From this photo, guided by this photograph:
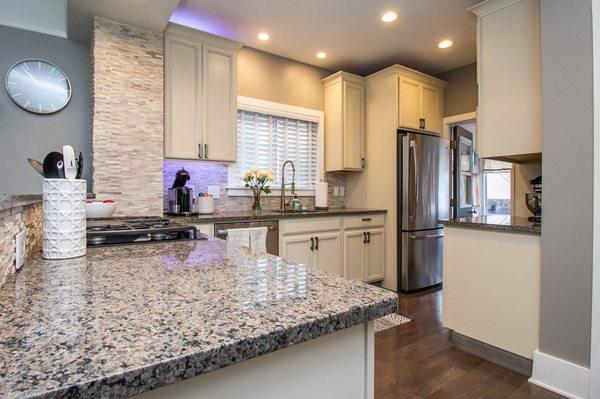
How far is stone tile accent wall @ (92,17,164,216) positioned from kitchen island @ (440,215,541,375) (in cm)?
233

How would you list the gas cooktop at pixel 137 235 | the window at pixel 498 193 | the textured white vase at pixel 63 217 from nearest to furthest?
the textured white vase at pixel 63 217, the gas cooktop at pixel 137 235, the window at pixel 498 193

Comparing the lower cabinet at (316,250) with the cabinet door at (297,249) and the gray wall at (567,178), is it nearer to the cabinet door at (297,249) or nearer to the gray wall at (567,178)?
the cabinet door at (297,249)

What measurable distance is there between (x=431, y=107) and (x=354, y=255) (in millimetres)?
2057

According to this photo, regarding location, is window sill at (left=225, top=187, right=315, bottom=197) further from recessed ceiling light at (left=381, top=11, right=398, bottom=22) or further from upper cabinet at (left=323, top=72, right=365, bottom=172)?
recessed ceiling light at (left=381, top=11, right=398, bottom=22)

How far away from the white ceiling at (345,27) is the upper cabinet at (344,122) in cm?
28

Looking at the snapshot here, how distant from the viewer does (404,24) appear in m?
3.11

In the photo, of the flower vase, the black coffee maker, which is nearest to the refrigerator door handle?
the flower vase

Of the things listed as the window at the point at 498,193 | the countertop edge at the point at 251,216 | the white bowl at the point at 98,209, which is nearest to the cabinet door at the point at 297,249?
the countertop edge at the point at 251,216

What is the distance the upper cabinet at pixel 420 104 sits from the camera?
3.71m

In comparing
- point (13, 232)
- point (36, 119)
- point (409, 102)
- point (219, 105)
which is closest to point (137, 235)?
point (13, 232)

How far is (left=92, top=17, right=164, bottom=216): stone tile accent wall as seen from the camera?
7.97ft

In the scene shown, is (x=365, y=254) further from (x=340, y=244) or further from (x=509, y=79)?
(x=509, y=79)

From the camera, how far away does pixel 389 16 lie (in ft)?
9.72

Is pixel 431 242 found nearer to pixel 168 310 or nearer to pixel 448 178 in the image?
pixel 448 178
